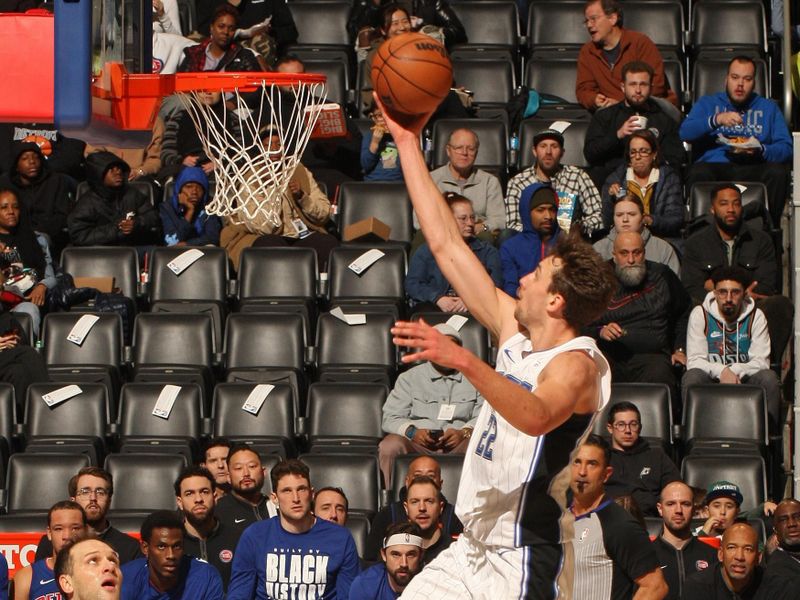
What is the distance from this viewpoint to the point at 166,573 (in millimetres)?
7891

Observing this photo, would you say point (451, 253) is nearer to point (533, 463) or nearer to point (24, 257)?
point (533, 463)

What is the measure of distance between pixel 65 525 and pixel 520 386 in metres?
4.43

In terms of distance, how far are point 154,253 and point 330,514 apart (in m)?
3.21

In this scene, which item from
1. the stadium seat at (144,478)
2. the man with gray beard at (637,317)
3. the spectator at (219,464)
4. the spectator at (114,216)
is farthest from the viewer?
the spectator at (114,216)

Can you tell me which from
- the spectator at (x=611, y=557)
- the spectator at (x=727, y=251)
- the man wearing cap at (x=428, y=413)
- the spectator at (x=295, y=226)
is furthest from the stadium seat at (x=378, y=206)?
the spectator at (x=611, y=557)

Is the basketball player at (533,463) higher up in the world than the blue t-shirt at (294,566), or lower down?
higher up

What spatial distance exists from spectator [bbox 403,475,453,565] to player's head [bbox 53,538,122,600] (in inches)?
97.1

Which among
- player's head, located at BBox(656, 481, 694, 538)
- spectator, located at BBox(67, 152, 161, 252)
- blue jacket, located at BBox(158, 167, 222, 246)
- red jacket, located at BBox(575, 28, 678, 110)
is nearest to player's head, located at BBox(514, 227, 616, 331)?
player's head, located at BBox(656, 481, 694, 538)

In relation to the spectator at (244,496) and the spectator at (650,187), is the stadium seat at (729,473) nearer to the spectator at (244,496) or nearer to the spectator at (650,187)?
the spectator at (650,187)

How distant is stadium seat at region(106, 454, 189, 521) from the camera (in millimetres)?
9414

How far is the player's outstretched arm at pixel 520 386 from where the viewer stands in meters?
3.98

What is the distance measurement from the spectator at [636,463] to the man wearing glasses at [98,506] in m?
2.83

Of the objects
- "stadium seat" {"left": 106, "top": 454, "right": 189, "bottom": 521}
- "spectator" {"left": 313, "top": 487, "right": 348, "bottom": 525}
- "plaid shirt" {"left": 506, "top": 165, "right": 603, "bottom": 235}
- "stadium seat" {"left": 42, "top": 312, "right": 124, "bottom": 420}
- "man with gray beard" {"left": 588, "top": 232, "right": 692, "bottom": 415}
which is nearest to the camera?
"spectator" {"left": 313, "top": 487, "right": 348, "bottom": 525}

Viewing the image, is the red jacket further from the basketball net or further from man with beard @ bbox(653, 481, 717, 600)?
man with beard @ bbox(653, 481, 717, 600)
